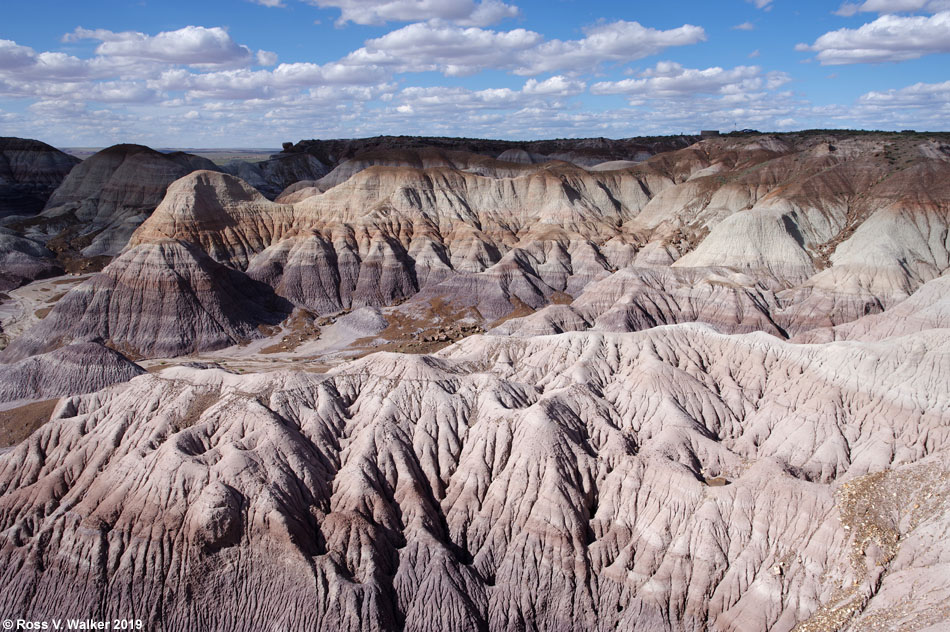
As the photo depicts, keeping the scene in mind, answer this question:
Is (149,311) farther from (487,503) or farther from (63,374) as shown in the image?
(487,503)

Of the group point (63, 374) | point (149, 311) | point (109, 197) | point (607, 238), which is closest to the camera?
point (63, 374)

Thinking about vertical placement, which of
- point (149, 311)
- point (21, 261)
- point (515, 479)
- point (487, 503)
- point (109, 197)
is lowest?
point (149, 311)

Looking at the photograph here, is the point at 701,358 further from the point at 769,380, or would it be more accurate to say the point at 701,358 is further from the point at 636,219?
the point at 636,219

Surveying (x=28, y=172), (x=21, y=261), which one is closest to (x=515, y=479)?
(x=21, y=261)

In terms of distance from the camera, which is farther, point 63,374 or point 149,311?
point 149,311

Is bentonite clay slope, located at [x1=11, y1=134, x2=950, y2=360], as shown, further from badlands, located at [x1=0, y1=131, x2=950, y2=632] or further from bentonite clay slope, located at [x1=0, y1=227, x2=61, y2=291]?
bentonite clay slope, located at [x1=0, y1=227, x2=61, y2=291]

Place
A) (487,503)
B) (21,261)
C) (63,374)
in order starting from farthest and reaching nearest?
(21,261) < (63,374) < (487,503)
